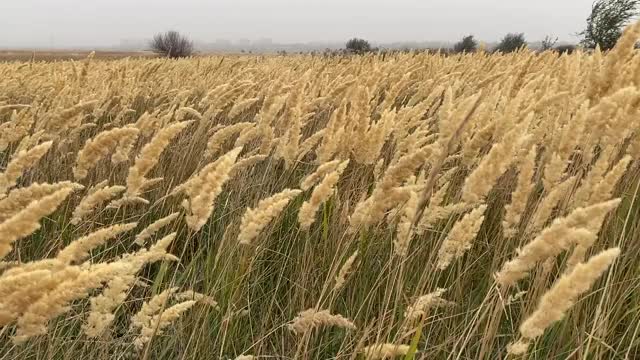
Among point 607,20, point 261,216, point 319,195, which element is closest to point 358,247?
point 319,195

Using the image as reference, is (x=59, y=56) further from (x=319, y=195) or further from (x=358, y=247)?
→ (x=319, y=195)

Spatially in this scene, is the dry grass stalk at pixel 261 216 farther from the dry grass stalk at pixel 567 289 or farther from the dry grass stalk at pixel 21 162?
the dry grass stalk at pixel 567 289

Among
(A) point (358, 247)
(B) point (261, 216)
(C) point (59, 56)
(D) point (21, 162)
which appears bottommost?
(A) point (358, 247)

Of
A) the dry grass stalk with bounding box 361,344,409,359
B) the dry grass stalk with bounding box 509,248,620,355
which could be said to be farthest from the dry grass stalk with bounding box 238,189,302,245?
the dry grass stalk with bounding box 509,248,620,355

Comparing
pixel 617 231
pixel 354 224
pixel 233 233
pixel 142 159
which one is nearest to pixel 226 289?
pixel 233 233

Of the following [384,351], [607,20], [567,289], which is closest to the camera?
[567,289]

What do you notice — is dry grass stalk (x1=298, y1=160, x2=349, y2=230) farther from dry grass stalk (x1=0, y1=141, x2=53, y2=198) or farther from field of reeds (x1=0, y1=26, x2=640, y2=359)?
dry grass stalk (x1=0, y1=141, x2=53, y2=198)

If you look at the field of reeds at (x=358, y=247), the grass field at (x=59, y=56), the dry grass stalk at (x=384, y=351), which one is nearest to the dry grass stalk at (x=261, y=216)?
the field of reeds at (x=358, y=247)

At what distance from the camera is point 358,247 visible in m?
1.87

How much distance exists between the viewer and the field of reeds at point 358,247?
101 centimetres

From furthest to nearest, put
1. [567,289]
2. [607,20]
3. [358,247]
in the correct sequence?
A: [607,20] < [358,247] < [567,289]

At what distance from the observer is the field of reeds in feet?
3.31

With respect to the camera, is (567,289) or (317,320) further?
(317,320)

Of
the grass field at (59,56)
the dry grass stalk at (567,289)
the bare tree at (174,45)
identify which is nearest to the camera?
the dry grass stalk at (567,289)
